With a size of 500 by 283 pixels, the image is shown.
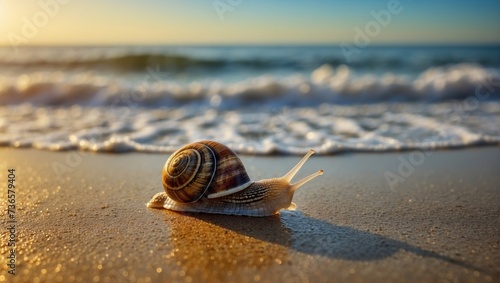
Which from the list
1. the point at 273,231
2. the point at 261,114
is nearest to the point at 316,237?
the point at 273,231

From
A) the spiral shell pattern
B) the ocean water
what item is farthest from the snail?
the ocean water

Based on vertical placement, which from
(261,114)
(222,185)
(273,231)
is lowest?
(261,114)

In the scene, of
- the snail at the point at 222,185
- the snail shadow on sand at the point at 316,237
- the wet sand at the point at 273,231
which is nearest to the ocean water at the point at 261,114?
the wet sand at the point at 273,231

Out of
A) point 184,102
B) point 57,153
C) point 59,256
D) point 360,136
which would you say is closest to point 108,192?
point 59,256

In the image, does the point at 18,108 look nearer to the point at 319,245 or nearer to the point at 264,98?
the point at 264,98

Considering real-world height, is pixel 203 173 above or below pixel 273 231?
above

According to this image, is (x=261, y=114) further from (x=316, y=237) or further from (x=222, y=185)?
(x=316, y=237)
